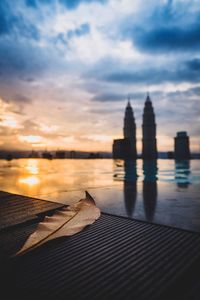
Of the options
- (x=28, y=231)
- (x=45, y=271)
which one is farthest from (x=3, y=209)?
(x=45, y=271)

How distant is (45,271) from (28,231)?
52.1 inches

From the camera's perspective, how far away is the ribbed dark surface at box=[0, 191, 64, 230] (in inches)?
157

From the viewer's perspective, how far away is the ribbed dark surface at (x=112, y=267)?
78.0 inches

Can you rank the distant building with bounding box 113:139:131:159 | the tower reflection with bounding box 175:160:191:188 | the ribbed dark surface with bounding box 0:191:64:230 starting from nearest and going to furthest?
the ribbed dark surface with bounding box 0:191:64:230 → the tower reflection with bounding box 175:160:191:188 → the distant building with bounding box 113:139:131:159

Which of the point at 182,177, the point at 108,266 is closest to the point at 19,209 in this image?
the point at 108,266

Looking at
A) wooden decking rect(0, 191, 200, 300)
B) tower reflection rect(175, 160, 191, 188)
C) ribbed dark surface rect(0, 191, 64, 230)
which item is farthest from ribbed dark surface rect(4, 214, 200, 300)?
tower reflection rect(175, 160, 191, 188)

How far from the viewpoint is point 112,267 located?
7.75 feet

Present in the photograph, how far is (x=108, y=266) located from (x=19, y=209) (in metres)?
3.12

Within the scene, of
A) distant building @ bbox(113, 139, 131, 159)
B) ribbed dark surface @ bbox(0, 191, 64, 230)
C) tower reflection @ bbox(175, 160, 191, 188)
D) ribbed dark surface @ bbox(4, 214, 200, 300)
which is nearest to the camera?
ribbed dark surface @ bbox(4, 214, 200, 300)

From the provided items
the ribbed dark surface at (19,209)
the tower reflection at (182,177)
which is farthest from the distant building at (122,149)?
the ribbed dark surface at (19,209)

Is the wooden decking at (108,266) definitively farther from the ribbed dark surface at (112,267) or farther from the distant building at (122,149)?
the distant building at (122,149)

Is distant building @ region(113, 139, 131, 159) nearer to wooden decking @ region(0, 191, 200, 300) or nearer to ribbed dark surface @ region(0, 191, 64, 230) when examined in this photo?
ribbed dark surface @ region(0, 191, 64, 230)

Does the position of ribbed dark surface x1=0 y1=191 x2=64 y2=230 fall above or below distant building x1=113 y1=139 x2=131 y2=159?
below

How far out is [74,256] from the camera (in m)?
2.64
